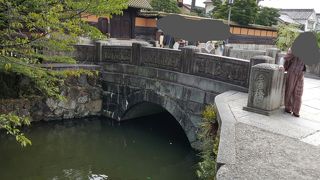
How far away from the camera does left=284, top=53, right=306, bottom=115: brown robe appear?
778 centimetres

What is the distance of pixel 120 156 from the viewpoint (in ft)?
38.4

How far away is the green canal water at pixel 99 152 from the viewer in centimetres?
1021

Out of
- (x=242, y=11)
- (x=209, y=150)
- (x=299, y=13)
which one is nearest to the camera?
(x=209, y=150)

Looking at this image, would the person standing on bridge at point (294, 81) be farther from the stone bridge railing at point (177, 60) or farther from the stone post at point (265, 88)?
the stone bridge railing at point (177, 60)

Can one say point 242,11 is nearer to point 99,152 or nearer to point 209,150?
point 99,152

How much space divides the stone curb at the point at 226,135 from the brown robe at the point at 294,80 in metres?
1.57

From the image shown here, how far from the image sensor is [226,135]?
19.4 ft

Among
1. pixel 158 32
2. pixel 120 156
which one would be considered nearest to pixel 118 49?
pixel 120 156

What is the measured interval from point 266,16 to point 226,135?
137ft

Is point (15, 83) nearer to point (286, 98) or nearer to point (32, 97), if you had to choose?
point (32, 97)

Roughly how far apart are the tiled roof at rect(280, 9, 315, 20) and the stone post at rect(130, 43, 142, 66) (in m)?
69.5

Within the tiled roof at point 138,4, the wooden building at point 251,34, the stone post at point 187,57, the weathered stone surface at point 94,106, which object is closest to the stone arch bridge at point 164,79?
the stone post at point 187,57

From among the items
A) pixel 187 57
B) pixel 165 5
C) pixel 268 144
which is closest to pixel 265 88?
pixel 268 144

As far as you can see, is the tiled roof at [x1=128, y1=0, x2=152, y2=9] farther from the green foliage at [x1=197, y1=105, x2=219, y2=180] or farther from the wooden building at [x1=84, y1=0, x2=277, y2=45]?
the green foliage at [x1=197, y1=105, x2=219, y2=180]
